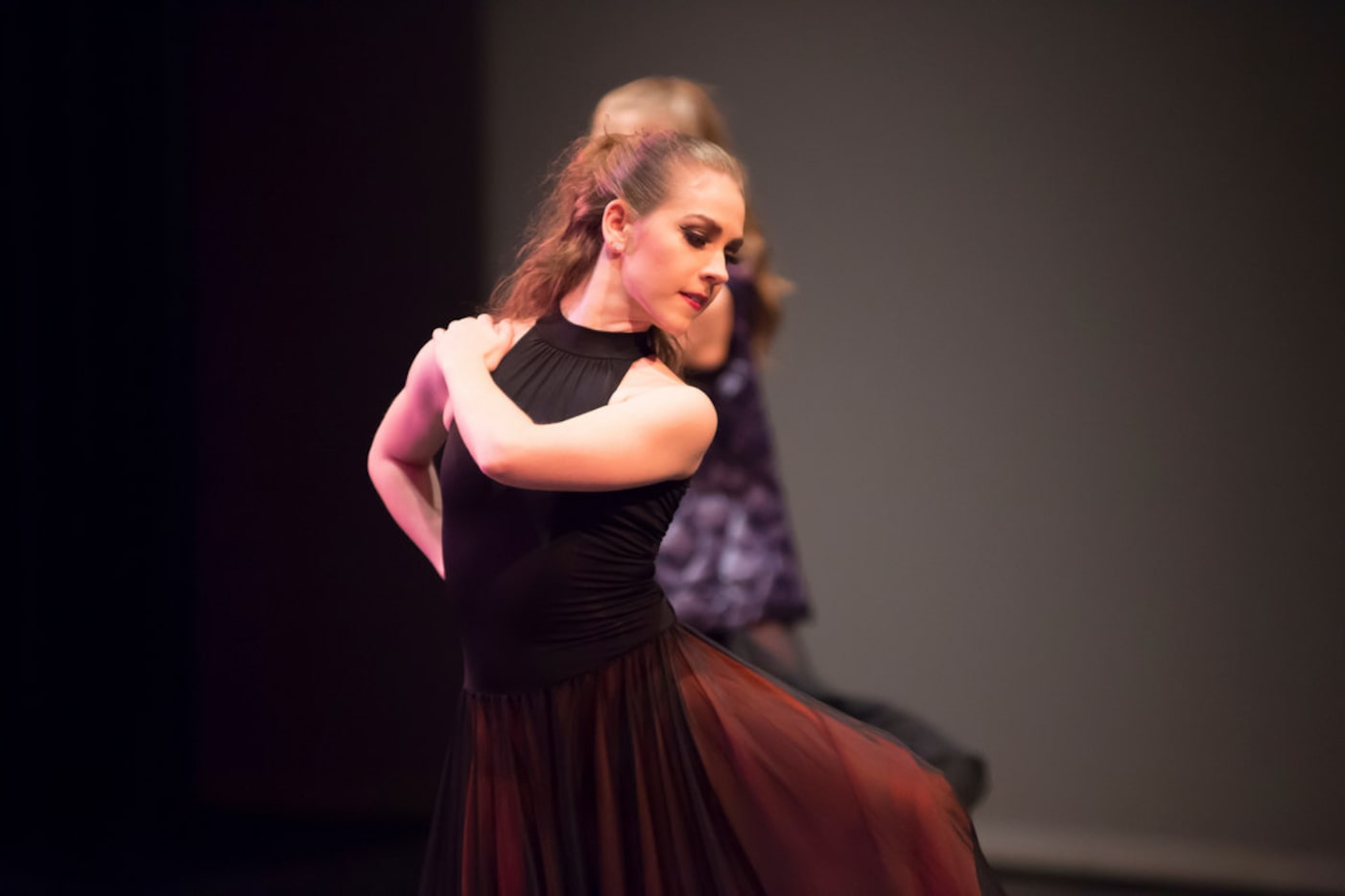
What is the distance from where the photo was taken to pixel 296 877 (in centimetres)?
303

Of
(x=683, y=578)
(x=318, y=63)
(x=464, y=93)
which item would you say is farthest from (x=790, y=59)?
(x=683, y=578)

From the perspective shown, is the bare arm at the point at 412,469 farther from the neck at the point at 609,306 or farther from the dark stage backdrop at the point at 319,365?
the dark stage backdrop at the point at 319,365

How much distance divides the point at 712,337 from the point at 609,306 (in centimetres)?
84

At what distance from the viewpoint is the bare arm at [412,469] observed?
5.49 feet

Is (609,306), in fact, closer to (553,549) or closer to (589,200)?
(589,200)

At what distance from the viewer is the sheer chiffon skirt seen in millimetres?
1468

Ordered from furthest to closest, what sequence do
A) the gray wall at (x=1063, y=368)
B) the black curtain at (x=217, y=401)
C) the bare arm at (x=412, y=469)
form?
the black curtain at (x=217, y=401) < the gray wall at (x=1063, y=368) < the bare arm at (x=412, y=469)

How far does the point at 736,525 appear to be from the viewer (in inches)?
97.3

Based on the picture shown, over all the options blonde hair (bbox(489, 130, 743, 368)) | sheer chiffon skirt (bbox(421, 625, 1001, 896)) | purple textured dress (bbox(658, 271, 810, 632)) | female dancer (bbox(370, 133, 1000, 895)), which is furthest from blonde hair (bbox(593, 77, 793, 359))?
sheer chiffon skirt (bbox(421, 625, 1001, 896))

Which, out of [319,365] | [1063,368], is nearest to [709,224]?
[1063,368]

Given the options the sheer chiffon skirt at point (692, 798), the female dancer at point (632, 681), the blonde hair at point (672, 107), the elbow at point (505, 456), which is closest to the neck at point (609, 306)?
the female dancer at point (632, 681)

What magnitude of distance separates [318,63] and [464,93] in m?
0.36

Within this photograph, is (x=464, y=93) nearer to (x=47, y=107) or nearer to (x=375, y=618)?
(x=47, y=107)

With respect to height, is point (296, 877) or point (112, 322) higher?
point (112, 322)
